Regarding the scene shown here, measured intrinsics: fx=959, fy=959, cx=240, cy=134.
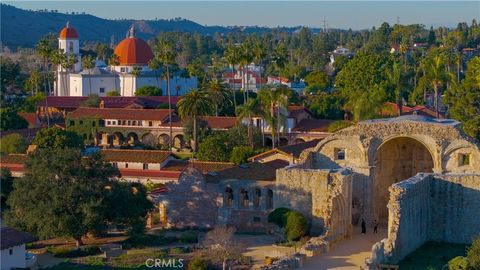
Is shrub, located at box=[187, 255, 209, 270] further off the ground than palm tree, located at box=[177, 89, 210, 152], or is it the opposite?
palm tree, located at box=[177, 89, 210, 152]

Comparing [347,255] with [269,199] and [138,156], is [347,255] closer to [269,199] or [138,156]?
[269,199]

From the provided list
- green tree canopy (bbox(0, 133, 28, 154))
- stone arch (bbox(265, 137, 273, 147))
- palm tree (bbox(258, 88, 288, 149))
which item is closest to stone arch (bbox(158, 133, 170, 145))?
stone arch (bbox(265, 137, 273, 147))

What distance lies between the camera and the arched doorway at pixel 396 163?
143 feet

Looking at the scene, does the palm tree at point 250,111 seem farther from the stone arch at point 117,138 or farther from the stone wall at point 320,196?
the stone wall at point 320,196

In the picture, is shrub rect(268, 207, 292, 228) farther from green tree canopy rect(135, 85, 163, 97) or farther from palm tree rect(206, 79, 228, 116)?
green tree canopy rect(135, 85, 163, 97)

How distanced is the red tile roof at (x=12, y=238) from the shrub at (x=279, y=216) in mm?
9786

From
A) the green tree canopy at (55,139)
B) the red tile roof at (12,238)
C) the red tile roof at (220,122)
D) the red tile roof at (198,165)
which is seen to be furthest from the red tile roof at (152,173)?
the red tile roof at (220,122)

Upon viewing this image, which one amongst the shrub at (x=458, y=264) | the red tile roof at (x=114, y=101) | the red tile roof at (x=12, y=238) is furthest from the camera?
the red tile roof at (x=114, y=101)

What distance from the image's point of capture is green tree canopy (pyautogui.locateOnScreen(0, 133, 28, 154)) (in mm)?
62838

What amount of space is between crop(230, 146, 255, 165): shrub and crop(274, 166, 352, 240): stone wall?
16391 millimetres

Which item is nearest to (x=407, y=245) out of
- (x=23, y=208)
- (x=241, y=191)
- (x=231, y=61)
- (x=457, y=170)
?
(x=457, y=170)

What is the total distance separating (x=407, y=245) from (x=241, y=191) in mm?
8785

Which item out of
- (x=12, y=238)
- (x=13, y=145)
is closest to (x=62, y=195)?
(x=12, y=238)

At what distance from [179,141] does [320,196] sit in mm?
38116
